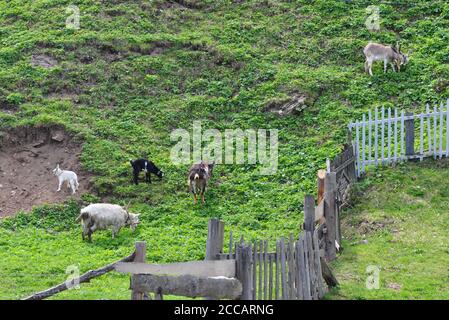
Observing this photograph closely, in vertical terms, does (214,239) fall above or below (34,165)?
below

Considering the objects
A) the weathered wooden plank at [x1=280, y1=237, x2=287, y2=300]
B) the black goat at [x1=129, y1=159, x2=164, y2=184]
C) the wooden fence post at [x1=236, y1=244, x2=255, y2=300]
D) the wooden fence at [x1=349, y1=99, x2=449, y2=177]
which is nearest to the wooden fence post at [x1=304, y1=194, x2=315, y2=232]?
the weathered wooden plank at [x1=280, y1=237, x2=287, y2=300]

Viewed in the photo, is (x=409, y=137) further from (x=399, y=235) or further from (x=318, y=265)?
(x=318, y=265)

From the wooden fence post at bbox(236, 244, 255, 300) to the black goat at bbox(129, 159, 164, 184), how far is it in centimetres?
1015

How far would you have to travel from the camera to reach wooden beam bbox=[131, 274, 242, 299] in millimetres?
11945

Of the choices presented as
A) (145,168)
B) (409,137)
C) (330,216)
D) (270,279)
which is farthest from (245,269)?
(145,168)

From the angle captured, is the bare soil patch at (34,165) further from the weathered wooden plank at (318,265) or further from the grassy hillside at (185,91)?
the weathered wooden plank at (318,265)

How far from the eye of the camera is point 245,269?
12258mm

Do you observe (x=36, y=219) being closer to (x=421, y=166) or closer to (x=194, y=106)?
(x=194, y=106)

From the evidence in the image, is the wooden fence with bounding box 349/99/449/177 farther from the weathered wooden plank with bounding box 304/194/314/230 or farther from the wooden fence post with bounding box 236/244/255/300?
the wooden fence post with bounding box 236/244/255/300

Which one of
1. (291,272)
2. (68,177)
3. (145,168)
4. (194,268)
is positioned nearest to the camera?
(194,268)

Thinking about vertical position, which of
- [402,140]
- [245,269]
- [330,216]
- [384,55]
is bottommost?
[245,269]

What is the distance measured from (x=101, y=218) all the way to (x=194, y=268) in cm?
759
